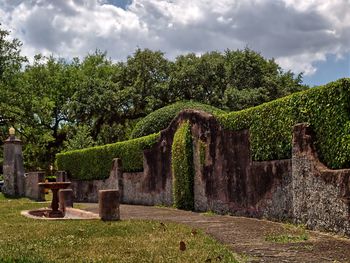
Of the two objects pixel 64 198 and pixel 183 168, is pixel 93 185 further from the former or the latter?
pixel 183 168

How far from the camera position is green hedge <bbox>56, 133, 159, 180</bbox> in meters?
21.8

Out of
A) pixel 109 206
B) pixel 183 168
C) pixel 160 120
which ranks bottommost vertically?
pixel 109 206

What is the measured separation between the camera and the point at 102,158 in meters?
25.2

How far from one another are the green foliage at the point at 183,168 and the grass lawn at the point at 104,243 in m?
5.82

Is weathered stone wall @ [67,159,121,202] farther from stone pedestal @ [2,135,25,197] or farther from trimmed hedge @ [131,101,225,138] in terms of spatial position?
trimmed hedge @ [131,101,225,138]

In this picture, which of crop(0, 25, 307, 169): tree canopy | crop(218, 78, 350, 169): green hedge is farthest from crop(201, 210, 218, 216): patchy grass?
crop(0, 25, 307, 169): tree canopy

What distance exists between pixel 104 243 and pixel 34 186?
15839mm

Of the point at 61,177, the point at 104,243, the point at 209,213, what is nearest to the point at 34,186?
the point at 61,177

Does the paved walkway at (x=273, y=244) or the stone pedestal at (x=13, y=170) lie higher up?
the stone pedestal at (x=13, y=170)

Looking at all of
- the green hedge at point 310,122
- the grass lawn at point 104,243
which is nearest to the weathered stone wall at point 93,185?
the green hedge at point 310,122

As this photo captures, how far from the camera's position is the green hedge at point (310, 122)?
9.86 meters

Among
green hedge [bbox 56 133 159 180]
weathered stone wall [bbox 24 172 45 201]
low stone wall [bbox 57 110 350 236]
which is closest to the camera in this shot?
low stone wall [bbox 57 110 350 236]

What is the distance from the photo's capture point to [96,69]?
52.0 m

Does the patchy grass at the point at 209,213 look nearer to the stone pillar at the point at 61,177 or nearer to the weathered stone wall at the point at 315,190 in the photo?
the weathered stone wall at the point at 315,190
